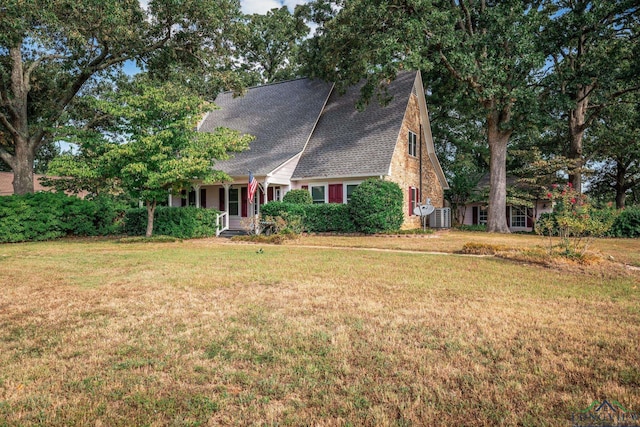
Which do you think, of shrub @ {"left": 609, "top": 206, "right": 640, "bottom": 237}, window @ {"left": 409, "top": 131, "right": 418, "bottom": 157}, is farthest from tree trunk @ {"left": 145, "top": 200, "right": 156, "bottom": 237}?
shrub @ {"left": 609, "top": 206, "right": 640, "bottom": 237}

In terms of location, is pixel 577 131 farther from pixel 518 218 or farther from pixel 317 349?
pixel 317 349

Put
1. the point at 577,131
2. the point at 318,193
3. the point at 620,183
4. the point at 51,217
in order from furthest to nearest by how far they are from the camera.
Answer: the point at 620,183 → the point at 577,131 → the point at 318,193 → the point at 51,217

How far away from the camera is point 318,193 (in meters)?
18.5

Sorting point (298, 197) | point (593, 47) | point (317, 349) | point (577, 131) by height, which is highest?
point (593, 47)

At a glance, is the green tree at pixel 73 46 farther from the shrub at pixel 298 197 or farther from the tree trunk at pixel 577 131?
the tree trunk at pixel 577 131

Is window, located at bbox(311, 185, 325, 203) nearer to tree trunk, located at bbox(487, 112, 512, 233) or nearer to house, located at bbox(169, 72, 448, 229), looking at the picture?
house, located at bbox(169, 72, 448, 229)

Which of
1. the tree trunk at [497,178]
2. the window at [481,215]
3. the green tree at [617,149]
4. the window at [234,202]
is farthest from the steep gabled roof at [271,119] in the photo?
the green tree at [617,149]

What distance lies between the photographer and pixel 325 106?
21875 mm

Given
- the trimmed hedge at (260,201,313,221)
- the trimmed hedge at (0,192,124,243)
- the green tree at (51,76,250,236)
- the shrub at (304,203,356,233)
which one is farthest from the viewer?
the shrub at (304,203,356,233)

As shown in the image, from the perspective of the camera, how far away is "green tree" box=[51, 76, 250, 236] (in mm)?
13117

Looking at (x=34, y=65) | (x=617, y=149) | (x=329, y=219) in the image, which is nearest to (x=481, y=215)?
(x=617, y=149)

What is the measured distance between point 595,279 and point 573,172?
59.5 feet

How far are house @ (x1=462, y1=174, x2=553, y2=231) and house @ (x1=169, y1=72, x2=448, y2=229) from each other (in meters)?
6.60

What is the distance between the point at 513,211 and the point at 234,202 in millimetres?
21687
